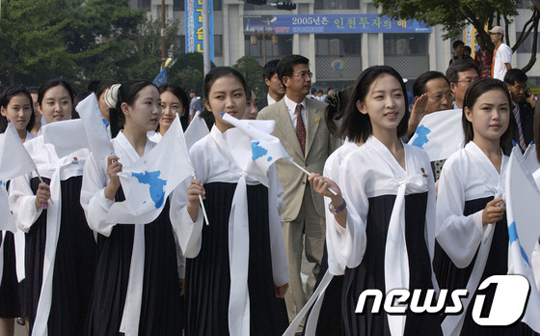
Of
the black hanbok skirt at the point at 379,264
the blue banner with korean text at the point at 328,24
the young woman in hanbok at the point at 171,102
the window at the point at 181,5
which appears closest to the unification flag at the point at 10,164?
the young woman in hanbok at the point at 171,102

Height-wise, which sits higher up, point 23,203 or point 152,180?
point 152,180

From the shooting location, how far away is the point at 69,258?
5410 millimetres

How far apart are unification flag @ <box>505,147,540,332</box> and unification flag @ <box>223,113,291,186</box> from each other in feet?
3.56

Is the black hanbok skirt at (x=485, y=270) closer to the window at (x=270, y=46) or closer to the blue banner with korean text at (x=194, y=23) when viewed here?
the blue banner with korean text at (x=194, y=23)

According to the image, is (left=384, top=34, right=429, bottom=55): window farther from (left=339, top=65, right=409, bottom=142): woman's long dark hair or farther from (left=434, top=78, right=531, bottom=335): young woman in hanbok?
(left=339, top=65, right=409, bottom=142): woman's long dark hair

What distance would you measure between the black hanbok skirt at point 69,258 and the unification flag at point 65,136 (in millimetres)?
654

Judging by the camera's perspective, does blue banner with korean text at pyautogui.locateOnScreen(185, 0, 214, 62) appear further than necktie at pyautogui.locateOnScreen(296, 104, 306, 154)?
Yes

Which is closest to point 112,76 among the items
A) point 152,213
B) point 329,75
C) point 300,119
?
point 329,75

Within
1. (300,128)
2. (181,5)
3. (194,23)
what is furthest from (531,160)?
(181,5)

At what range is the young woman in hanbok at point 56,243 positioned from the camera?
17.2ft

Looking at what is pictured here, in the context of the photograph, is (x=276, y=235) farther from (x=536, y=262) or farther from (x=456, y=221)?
(x=536, y=262)

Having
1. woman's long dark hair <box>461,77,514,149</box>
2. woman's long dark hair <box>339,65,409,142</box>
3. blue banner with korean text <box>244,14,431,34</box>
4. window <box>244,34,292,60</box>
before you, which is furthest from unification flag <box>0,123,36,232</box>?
window <box>244,34,292,60</box>

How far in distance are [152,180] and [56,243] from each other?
1.33m

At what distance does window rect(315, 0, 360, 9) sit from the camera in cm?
5081
